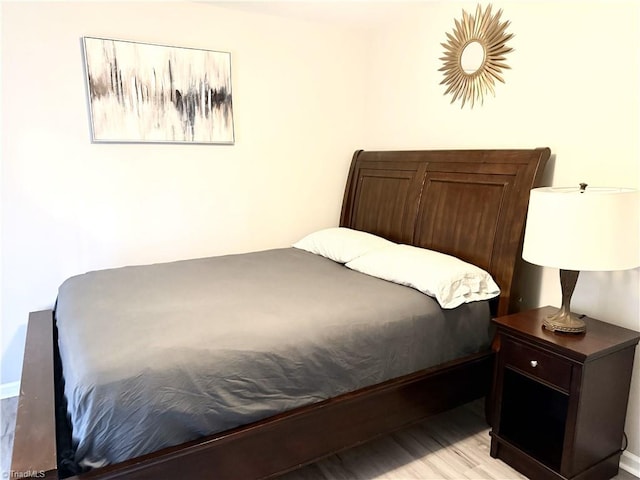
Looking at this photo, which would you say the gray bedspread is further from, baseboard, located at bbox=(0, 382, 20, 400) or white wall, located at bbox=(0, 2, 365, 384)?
baseboard, located at bbox=(0, 382, 20, 400)

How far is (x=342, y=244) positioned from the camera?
2.69m

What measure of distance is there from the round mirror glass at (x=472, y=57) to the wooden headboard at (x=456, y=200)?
48cm

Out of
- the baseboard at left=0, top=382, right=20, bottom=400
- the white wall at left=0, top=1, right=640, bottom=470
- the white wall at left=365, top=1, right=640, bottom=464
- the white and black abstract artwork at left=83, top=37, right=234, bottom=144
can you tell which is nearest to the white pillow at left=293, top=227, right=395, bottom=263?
the white wall at left=0, top=1, right=640, bottom=470

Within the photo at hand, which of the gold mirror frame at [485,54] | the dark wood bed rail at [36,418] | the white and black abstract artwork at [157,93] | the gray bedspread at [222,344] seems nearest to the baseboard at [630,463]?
the gray bedspread at [222,344]

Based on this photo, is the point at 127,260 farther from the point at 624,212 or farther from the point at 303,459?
the point at 624,212

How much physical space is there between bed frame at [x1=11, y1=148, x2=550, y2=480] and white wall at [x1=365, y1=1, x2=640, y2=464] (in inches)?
6.4

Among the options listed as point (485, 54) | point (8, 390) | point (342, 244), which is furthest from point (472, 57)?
point (8, 390)

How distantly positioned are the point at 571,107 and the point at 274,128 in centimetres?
184

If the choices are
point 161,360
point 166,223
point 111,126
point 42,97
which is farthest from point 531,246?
point 42,97

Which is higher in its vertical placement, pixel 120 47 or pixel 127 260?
pixel 120 47

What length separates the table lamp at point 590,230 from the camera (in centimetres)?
157

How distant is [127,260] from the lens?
8.96 ft

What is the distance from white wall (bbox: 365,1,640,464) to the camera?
6.10ft

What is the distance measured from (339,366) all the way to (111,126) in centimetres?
193
